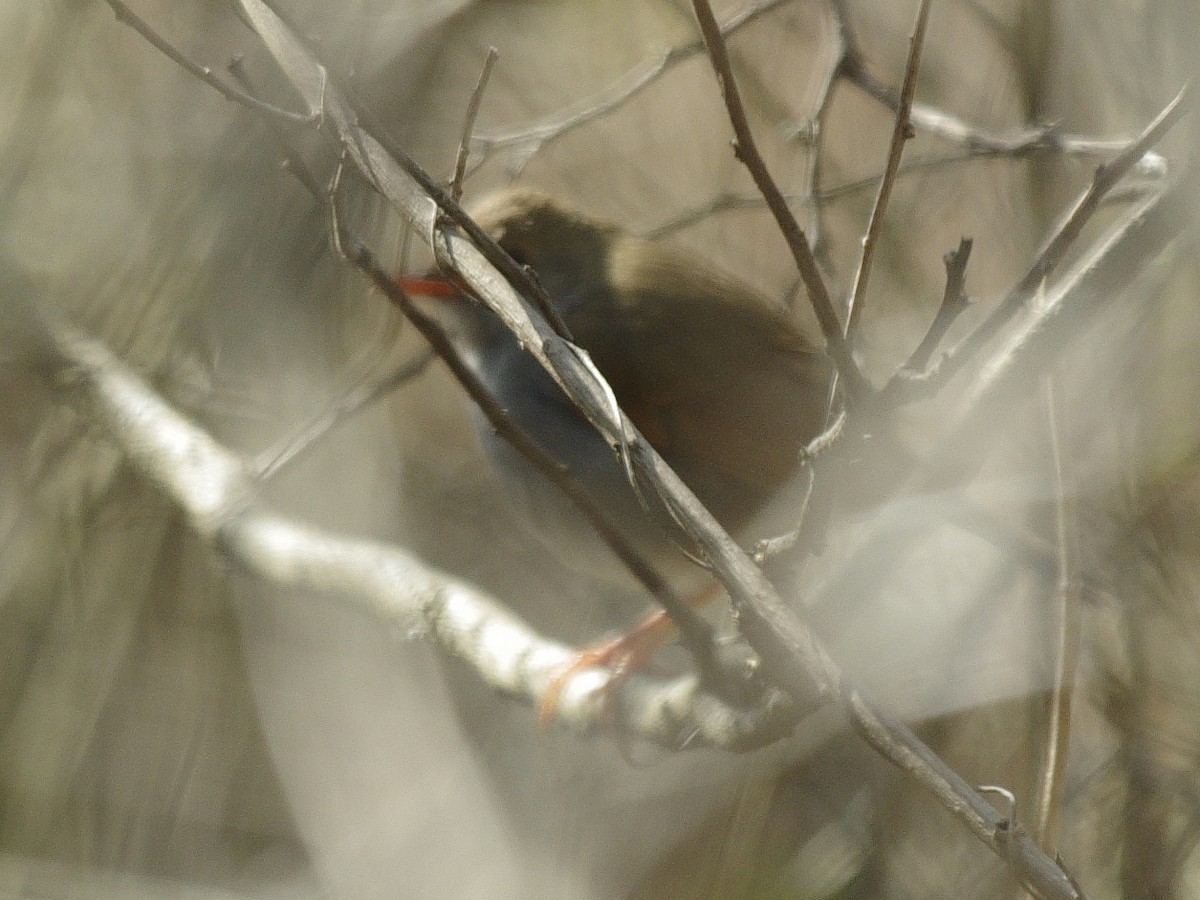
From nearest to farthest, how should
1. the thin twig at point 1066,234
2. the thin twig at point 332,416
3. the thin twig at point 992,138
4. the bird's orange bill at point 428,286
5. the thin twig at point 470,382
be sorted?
1. the thin twig at point 1066,234
2. the thin twig at point 470,382
3. the thin twig at point 992,138
4. the thin twig at point 332,416
5. the bird's orange bill at point 428,286

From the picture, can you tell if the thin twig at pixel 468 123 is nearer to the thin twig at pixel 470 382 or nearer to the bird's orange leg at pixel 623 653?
the thin twig at pixel 470 382

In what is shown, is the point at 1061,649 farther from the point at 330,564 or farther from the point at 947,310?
the point at 330,564

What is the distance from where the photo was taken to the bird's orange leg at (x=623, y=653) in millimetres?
3414

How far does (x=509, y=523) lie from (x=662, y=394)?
2315 millimetres

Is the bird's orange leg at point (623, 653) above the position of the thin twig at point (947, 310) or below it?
below

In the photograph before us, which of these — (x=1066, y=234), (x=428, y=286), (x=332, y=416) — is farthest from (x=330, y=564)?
(x=1066, y=234)

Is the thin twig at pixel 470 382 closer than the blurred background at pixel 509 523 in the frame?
Yes

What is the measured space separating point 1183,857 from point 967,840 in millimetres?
810

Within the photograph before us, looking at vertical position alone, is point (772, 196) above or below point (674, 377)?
above

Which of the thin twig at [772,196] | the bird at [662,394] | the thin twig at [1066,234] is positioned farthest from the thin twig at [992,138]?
the thin twig at [772,196]

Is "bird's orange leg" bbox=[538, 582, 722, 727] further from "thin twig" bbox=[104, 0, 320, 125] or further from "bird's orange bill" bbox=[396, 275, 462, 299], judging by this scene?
"thin twig" bbox=[104, 0, 320, 125]

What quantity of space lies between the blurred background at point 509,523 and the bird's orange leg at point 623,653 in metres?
0.26

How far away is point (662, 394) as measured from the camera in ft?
11.8

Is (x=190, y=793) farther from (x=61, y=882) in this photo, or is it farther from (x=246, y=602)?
(x=61, y=882)
